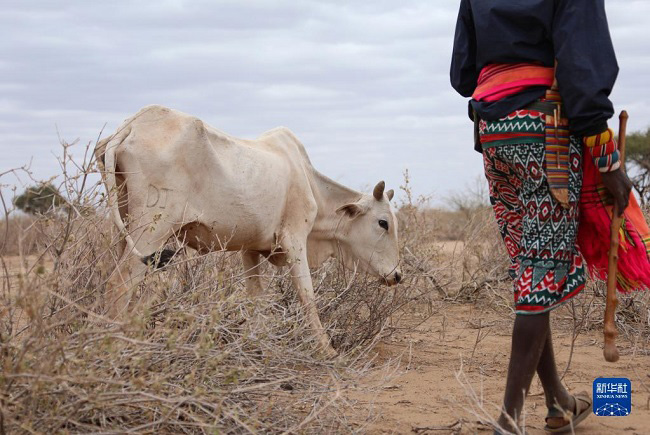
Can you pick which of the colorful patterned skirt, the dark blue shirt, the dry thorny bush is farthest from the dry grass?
the dark blue shirt

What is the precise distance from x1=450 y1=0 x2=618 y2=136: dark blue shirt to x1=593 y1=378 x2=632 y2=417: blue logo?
144 cm

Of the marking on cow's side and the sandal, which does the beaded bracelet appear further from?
the marking on cow's side

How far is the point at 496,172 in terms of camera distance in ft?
11.1

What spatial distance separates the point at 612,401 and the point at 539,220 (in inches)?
47.3

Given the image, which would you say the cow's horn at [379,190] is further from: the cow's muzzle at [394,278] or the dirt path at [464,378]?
the dirt path at [464,378]

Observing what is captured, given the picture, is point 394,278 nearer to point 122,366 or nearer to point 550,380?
point 550,380

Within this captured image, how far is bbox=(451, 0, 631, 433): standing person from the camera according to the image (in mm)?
3014

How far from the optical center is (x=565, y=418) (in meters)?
3.42

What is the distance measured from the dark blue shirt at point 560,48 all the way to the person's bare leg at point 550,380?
98 centimetres

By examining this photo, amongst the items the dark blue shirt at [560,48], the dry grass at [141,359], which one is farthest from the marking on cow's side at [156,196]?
the dark blue shirt at [560,48]

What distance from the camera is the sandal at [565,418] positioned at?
345cm

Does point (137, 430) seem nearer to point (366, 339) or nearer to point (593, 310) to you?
point (366, 339)

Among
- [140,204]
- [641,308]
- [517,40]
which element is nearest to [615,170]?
[517,40]

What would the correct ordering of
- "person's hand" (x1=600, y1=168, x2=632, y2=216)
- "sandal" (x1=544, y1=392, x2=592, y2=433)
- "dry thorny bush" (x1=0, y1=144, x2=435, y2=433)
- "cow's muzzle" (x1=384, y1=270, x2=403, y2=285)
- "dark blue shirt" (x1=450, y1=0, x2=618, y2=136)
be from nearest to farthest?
"dry thorny bush" (x1=0, y1=144, x2=435, y2=433) < "dark blue shirt" (x1=450, y1=0, x2=618, y2=136) < "person's hand" (x1=600, y1=168, x2=632, y2=216) < "sandal" (x1=544, y1=392, x2=592, y2=433) < "cow's muzzle" (x1=384, y1=270, x2=403, y2=285)
